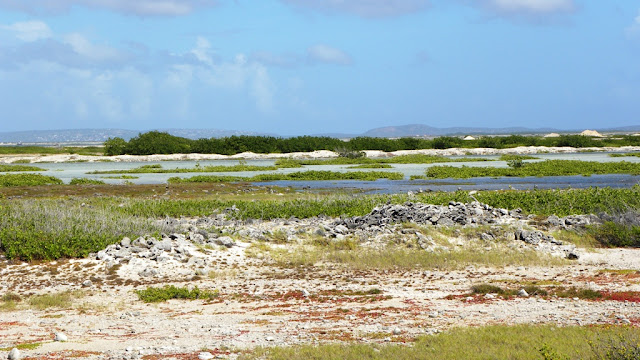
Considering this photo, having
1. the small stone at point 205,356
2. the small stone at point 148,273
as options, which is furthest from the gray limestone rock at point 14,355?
the small stone at point 148,273

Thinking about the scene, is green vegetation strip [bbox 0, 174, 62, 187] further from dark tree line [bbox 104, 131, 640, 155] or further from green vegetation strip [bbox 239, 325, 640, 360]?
green vegetation strip [bbox 239, 325, 640, 360]

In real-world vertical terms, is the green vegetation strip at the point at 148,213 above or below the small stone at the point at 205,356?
above

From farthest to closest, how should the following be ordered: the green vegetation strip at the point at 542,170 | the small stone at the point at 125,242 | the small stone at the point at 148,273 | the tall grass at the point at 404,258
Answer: the green vegetation strip at the point at 542,170, the small stone at the point at 125,242, the tall grass at the point at 404,258, the small stone at the point at 148,273

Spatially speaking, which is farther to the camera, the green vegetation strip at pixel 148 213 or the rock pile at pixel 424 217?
the rock pile at pixel 424 217

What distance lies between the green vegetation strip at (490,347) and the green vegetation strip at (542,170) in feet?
130

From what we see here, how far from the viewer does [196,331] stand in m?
10.9

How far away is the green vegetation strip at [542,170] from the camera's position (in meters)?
49.3

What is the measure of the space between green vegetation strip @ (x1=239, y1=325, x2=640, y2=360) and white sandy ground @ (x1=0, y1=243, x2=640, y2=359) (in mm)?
579

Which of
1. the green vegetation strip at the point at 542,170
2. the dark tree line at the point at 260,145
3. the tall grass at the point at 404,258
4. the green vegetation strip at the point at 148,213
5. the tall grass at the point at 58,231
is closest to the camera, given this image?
the tall grass at the point at 58,231

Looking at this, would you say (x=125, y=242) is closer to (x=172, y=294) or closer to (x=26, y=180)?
(x=172, y=294)

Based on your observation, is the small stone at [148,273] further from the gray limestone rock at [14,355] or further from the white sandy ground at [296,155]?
the white sandy ground at [296,155]

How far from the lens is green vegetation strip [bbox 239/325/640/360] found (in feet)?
28.5

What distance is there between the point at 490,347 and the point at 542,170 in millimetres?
44201

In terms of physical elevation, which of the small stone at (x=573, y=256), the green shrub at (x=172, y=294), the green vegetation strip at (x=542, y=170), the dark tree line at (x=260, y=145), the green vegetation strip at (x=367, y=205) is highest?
the dark tree line at (x=260, y=145)
